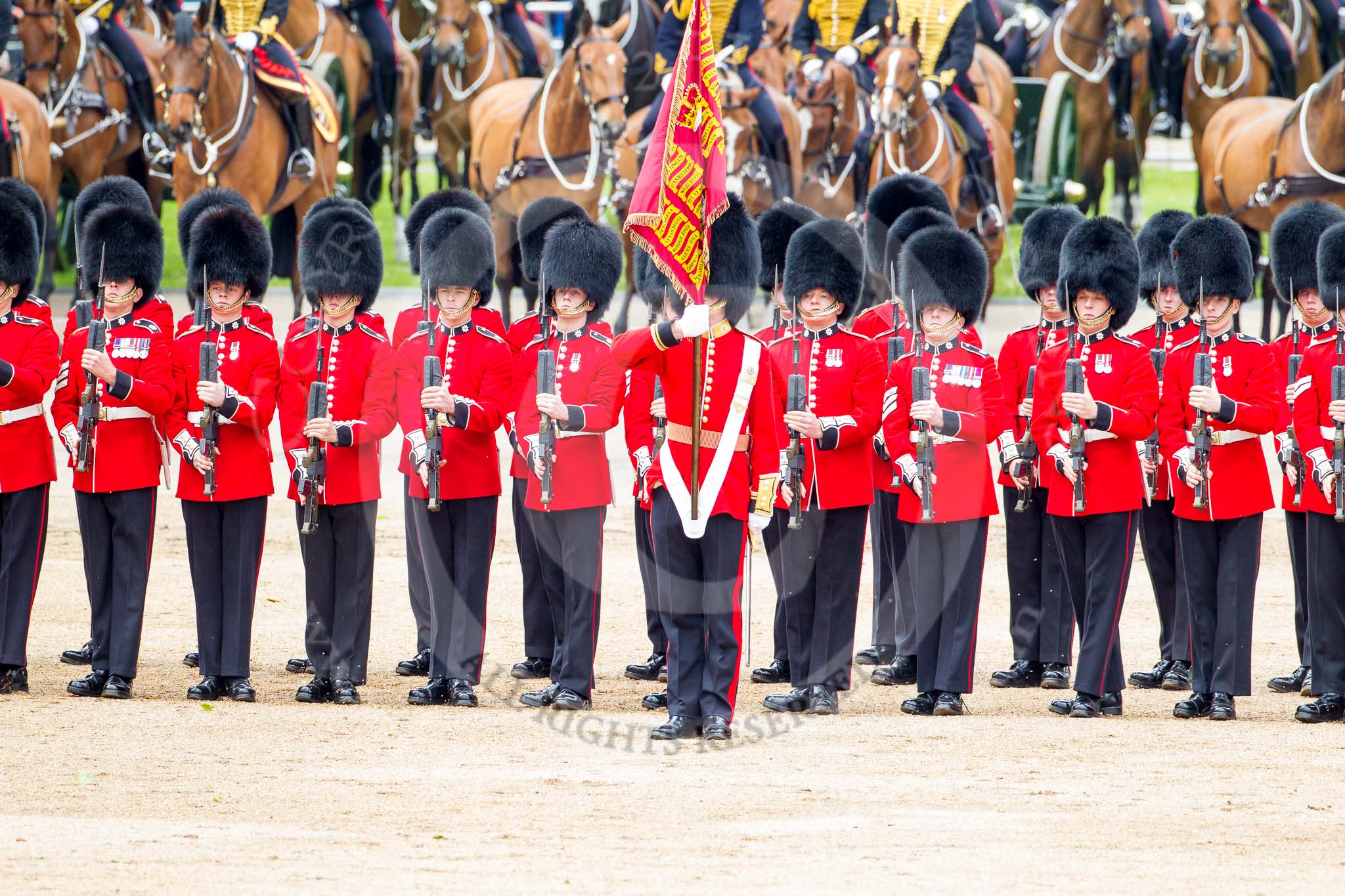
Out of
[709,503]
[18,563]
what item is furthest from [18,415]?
[709,503]

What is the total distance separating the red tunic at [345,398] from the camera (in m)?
6.17

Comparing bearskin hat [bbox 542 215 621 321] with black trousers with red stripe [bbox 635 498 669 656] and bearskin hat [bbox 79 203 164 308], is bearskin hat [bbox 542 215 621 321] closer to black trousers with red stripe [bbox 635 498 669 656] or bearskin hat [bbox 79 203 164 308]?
black trousers with red stripe [bbox 635 498 669 656]

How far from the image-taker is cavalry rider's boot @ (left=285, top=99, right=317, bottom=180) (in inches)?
486

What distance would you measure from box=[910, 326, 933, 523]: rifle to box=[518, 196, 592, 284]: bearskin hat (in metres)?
1.67

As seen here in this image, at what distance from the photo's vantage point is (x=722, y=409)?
18.9ft

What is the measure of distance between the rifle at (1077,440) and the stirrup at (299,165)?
7130 millimetres

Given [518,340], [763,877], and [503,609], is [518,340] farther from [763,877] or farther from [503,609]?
[763,877]

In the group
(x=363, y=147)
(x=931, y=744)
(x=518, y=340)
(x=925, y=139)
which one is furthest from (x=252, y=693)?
(x=363, y=147)

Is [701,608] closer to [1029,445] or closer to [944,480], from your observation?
[944,480]

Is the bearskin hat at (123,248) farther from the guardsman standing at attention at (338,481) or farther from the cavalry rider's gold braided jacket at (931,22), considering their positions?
the cavalry rider's gold braided jacket at (931,22)

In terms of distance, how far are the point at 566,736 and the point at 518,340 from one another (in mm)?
1520

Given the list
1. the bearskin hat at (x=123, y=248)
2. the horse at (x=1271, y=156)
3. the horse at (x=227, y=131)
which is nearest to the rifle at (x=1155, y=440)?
the bearskin hat at (x=123, y=248)

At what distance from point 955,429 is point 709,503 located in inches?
31.6

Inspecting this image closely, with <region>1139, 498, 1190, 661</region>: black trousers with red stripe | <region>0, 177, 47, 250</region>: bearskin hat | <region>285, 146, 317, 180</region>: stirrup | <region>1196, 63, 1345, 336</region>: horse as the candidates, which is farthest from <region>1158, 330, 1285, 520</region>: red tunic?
<region>285, 146, 317, 180</region>: stirrup
